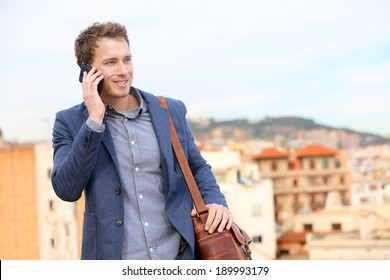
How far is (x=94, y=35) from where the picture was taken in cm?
138

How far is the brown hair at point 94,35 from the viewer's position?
1380mm

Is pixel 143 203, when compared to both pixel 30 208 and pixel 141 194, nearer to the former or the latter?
pixel 141 194

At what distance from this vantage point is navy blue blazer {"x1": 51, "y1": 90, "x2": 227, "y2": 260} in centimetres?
132

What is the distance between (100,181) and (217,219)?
20 centimetres

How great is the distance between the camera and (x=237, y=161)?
79.5 ft

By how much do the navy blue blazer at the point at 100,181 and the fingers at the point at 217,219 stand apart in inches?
1.1

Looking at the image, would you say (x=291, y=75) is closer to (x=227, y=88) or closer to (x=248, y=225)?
(x=227, y=88)

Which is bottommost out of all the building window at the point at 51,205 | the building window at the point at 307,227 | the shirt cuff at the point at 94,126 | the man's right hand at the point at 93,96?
the building window at the point at 307,227

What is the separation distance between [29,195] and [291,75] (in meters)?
18.8

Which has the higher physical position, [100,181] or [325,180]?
[100,181]

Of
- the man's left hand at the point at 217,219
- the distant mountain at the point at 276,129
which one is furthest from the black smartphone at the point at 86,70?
the distant mountain at the point at 276,129

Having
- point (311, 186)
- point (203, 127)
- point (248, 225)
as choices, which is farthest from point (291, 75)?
point (248, 225)

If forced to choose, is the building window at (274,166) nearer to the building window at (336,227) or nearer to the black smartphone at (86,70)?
the building window at (336,227)

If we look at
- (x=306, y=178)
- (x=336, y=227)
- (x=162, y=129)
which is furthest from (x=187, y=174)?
(x=306, y=178)
